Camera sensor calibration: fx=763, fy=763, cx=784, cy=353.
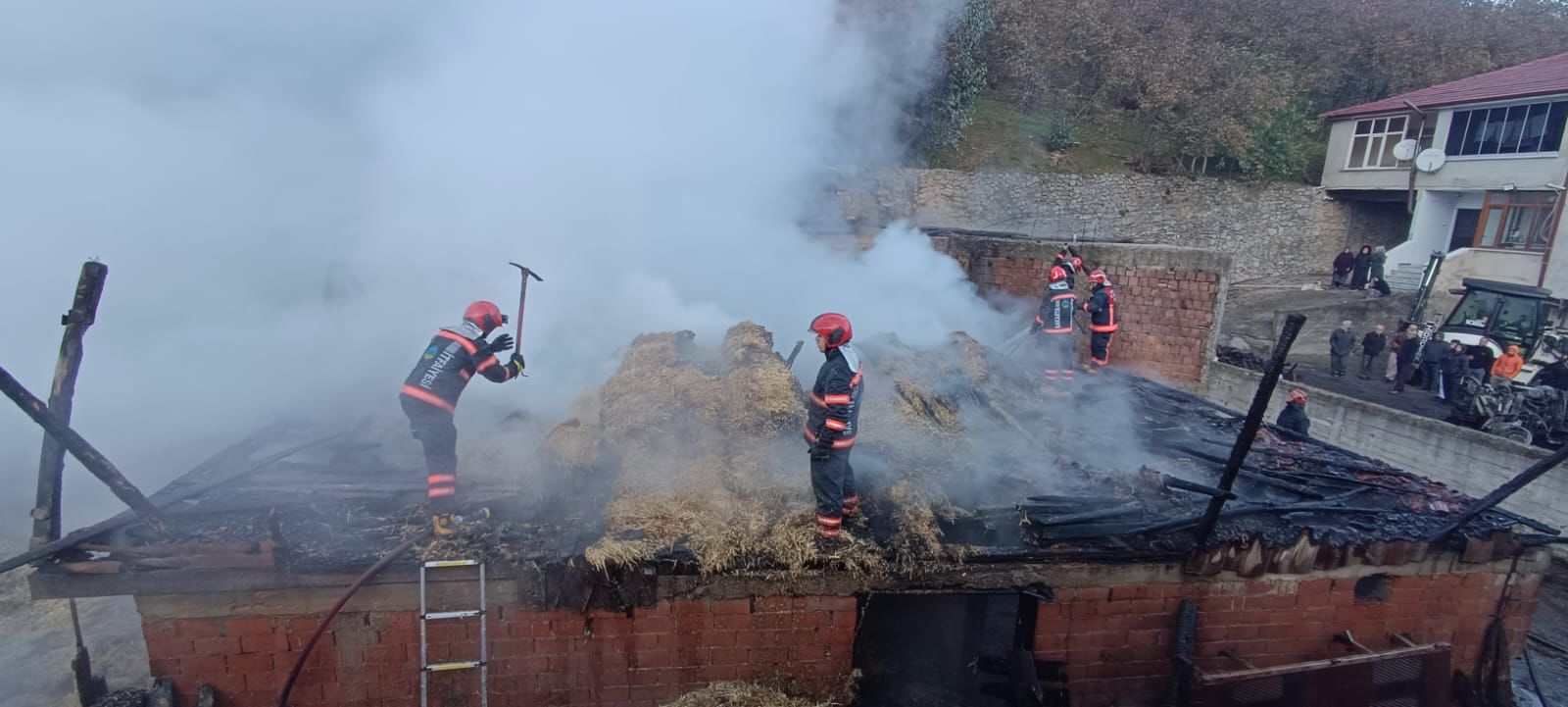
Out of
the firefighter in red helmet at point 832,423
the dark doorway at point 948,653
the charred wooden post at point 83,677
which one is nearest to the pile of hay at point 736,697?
the dark doorway at point 948,653

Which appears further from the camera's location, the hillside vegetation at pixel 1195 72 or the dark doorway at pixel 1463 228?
the hillside vegetation at pixel 1195 72

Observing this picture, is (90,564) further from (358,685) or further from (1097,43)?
(1097,43)

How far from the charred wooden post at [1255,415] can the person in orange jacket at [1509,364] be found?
11927 mm

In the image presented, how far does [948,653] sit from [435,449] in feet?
14.3

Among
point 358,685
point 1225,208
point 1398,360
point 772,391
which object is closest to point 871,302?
point 772,391

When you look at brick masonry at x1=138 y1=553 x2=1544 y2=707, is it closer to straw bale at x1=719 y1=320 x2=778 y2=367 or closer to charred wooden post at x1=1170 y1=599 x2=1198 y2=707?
charred wooden post at x1=1170 y1=599 x2=1198 y2=707

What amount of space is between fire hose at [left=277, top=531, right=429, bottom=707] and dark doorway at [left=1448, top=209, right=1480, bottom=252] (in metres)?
27.5

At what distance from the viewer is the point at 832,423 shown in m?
4.86

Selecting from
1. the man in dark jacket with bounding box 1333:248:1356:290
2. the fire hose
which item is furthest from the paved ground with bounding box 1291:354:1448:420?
the fire hose

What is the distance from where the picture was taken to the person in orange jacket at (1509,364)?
41.7ft

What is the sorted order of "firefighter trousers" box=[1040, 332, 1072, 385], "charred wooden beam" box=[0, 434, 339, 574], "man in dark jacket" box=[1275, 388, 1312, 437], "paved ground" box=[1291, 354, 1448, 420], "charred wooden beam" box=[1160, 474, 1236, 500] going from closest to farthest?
1. "charred wooden beam" box=[0, 434, 339, 574]
2. "charred wooden beam" box=[1160, 474, 1236, 500]
3. "man in dark jacket" box=[1275, 388, 1312, 437]
4. "firefighter trousers" box=[1040, 332, 1072, 385]
5. "paved ground" box=[1291, 354, 1448, 420]

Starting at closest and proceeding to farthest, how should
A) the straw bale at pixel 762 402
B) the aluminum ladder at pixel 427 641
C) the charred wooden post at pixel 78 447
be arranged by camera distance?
the charred wooden post at pixel 78 447, the aluminum ladder at pixel 427 641, the straw bale at pixel 762 402

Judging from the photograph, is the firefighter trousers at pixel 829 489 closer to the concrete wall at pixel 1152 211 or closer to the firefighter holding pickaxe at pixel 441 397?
the firefighter holding pickaxe at pixel 441 397

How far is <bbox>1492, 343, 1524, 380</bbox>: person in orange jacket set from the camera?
41.7 feet
